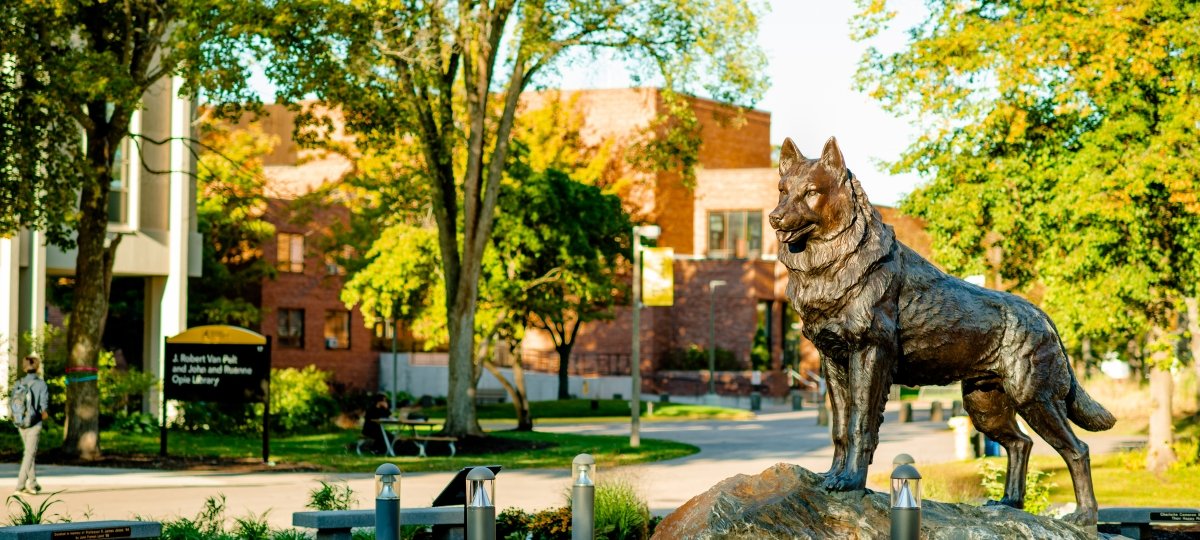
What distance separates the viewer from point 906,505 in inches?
254

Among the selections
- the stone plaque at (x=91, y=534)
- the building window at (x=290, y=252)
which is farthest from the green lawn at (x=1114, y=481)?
the building window at (x=290, y=252)

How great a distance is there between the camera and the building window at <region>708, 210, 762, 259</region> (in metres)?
63.6

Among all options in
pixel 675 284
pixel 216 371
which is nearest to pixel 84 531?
pixel 216 371

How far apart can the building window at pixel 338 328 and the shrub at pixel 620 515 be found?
1894 inches

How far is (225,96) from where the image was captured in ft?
69.9

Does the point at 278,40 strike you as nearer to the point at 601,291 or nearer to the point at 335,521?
the point at 335,521

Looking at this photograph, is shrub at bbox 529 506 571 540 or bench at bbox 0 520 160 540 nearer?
bench at bbox 0 520 160 540

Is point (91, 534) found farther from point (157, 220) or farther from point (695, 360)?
point (695, 360)

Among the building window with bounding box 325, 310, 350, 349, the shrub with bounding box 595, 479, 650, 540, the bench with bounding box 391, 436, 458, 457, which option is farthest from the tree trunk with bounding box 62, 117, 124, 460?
the building window with bounding box 325, 310, 350, 349

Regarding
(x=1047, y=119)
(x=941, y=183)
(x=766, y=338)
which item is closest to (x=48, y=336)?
(x=941, y=183)

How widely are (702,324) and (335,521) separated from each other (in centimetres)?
5385

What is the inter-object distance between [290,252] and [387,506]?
51957 millimetres

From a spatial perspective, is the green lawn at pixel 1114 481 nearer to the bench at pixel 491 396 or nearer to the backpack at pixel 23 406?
the backpack at pixel 23 406

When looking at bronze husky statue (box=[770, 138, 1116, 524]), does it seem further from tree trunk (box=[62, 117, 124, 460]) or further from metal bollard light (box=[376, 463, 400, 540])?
tree trunk (box=[62, 117, 124, 460])
